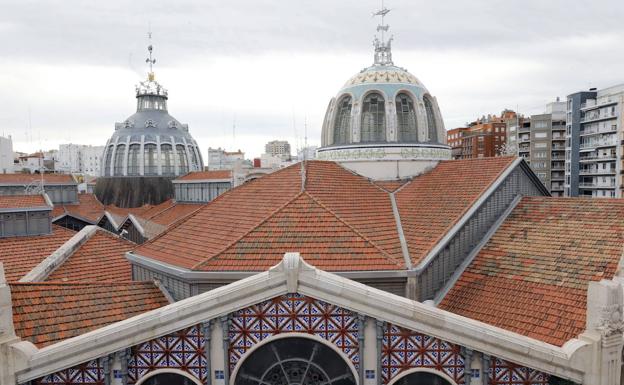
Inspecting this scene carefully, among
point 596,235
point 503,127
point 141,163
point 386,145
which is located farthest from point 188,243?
point 503,127

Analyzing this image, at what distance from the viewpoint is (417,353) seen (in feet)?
39.9

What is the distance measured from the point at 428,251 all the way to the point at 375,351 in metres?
4.98

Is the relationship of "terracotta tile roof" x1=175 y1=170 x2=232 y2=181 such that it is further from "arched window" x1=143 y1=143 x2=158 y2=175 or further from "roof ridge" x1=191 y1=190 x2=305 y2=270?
"roof ridge" x1=191 y1=190 x2=305 y2=270

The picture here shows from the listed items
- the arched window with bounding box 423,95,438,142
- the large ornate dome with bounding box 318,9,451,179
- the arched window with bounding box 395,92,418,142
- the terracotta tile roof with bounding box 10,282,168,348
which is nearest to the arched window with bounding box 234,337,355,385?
the terracotta tile roof with bounding box 10,282,168,348

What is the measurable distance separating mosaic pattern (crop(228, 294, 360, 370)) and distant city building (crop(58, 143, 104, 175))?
156094mm

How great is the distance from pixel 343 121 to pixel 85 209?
4350 centimetres

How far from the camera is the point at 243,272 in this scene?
1455cm

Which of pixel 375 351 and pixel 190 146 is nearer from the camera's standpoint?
pixel 375 351

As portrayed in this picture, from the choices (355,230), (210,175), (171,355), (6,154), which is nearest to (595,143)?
(210,175)

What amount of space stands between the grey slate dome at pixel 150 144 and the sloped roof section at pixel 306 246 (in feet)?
166

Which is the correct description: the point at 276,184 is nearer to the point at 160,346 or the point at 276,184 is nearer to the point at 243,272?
the point at 243,272

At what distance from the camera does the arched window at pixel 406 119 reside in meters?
23.6

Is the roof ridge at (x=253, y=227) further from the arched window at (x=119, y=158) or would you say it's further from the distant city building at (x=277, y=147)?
the distant city building at (x=277, y=147)

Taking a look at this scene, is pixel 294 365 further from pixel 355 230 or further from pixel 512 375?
pixel 512 375
